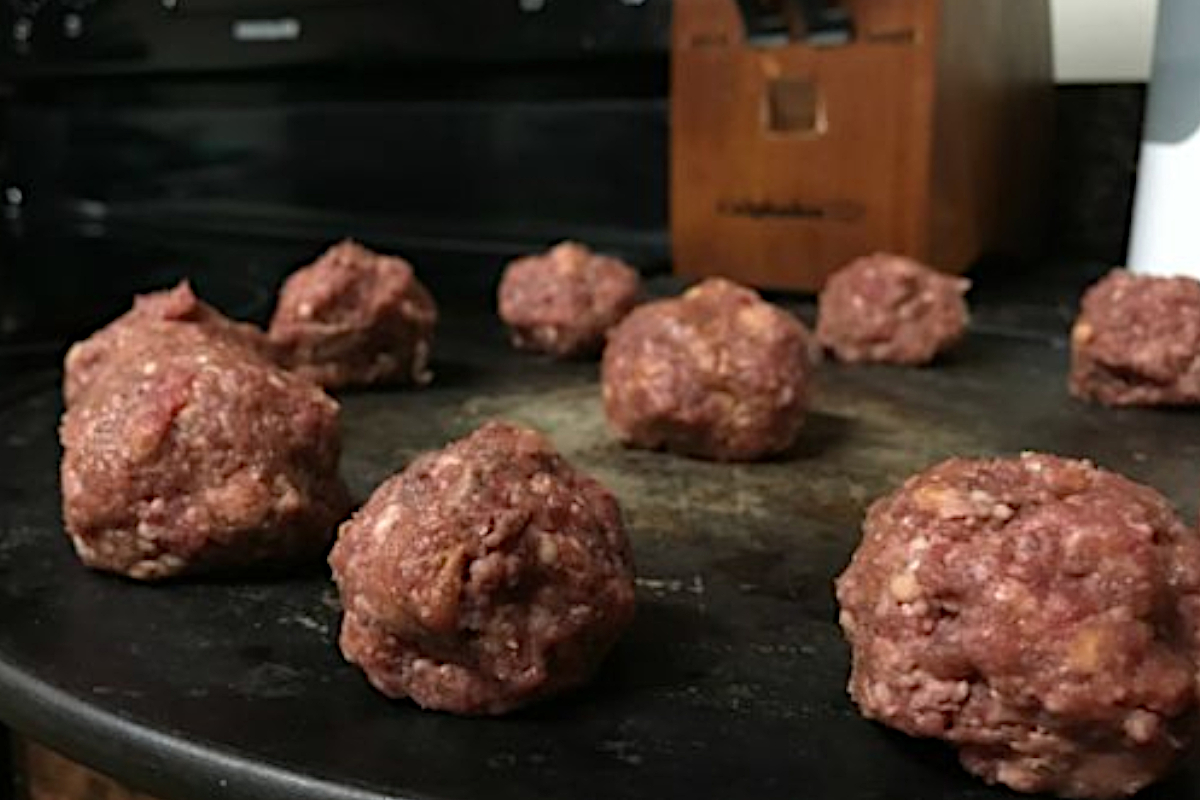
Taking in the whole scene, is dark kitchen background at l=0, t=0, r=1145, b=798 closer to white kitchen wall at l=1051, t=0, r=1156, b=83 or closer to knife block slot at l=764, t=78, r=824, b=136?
white kitchen wall at l=1051, t=0, r=1156, b=83

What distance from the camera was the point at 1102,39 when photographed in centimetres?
206

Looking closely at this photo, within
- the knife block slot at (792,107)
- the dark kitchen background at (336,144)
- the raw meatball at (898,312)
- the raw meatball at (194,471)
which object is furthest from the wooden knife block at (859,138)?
the raw meatball at (194,471)

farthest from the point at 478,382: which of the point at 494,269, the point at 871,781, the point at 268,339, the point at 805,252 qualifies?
the point at 871,781

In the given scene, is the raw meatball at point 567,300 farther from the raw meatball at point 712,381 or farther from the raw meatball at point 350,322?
the raw meatball at point 712,381

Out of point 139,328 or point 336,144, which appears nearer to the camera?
point 139,328

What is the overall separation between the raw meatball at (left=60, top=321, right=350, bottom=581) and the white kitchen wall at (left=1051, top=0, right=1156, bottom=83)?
4.82ft

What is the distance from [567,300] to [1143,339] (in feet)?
1.92

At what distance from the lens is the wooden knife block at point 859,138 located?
5.79ft

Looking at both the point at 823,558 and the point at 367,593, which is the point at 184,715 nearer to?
the point at 367,593

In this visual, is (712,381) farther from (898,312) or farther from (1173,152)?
(1173,152)

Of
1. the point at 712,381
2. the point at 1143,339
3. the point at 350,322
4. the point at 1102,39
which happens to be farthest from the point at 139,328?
the point at 1102,39

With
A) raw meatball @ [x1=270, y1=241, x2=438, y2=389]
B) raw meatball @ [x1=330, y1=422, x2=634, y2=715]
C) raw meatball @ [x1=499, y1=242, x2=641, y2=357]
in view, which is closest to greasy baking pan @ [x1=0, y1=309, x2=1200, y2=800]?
raw meatball @ [x1=330, y1=422, x2=634, y2=715]

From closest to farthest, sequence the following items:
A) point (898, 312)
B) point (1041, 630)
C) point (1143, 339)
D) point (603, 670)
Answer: point (1041, 630) → point (603, 670) → point (1143, 339) → point (898, 312)

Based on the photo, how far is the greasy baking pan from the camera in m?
0.70
